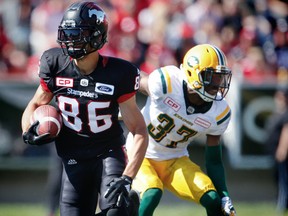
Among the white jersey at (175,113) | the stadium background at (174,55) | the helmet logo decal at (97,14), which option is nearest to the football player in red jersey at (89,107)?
the helmet logo decal at (97,14)

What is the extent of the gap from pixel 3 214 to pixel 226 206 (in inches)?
157

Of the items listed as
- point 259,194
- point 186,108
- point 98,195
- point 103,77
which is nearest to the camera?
point 103,77

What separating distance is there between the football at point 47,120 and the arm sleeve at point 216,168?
144 cm

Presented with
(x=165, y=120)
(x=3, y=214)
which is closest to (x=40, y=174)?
(x=3, y=214)

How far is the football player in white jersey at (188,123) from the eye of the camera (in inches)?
233

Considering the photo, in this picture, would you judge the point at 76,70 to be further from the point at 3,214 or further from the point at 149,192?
the point at 3,214

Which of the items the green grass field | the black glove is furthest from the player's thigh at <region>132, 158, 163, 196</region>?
the green grass field

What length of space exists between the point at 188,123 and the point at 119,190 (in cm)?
131

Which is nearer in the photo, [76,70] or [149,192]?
[76,70]

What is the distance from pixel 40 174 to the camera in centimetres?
1012

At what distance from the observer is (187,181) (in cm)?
601

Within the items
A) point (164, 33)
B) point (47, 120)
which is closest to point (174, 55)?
point (164, 33)

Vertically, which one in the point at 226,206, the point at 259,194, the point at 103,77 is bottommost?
the point at 259,194

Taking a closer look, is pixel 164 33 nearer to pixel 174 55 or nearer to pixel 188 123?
pixel 174 55
